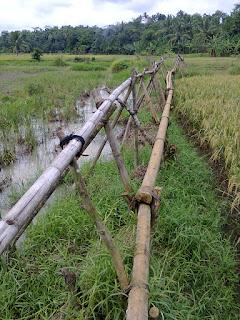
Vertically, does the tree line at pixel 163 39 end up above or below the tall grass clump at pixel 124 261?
above

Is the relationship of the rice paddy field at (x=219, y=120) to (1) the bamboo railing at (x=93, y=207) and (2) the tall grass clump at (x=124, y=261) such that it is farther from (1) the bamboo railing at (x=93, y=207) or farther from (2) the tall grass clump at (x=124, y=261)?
(1) the bamboo railing at (x=93, y=207)

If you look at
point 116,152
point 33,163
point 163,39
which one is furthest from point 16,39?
point 116,152

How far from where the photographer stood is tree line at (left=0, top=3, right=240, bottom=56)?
84.4 feet

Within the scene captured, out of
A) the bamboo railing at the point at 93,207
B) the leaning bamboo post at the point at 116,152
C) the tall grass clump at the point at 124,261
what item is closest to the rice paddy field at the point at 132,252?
the tall grass clump at the point at 124,261

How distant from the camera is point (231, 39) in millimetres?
25406

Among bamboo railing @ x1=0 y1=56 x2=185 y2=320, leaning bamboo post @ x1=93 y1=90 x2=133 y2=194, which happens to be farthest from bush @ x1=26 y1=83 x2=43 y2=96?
leaning bamboo post @ x1=93 y1=90 x2=133 y2=194

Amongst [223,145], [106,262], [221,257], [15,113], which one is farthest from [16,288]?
[15,113]

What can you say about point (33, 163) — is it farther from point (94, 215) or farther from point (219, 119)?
point (219, 119)

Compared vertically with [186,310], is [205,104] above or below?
above

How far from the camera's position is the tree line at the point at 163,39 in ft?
84.4

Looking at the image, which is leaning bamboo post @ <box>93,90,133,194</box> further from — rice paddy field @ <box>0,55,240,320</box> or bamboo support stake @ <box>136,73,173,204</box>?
rice paddy field @ <box>0,55,240,320</box>

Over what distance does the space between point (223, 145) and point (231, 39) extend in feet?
88.5

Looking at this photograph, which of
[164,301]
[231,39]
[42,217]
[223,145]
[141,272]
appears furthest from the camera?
[231,39]

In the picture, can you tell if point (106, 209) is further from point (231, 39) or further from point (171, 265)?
point (231, 39)
